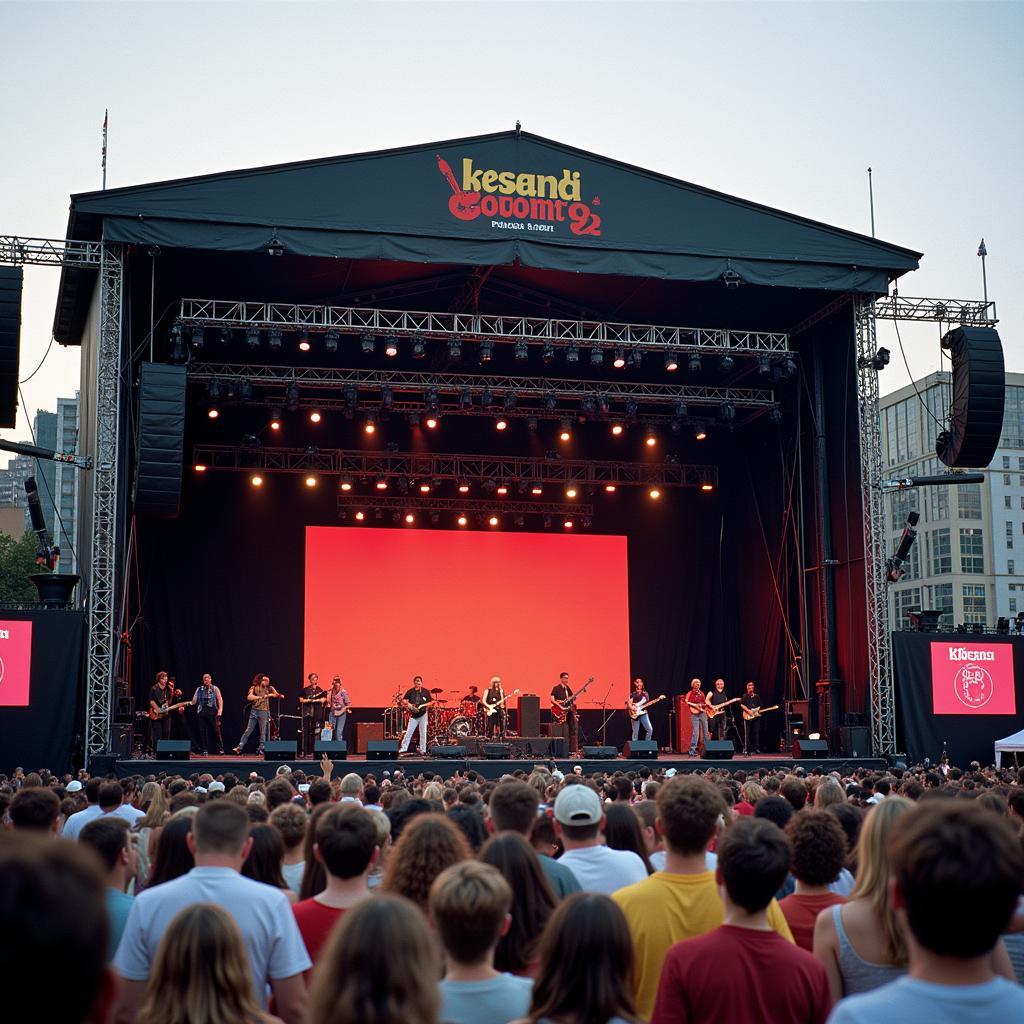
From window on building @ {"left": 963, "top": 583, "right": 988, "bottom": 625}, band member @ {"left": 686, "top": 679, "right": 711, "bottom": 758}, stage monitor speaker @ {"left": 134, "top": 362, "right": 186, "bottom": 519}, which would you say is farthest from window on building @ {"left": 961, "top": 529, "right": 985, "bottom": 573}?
stage monitor speaker @ {"left": 134, "top": 362, "right": 186, "bottom": 519}

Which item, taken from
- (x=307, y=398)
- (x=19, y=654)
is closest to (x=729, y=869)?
(x=19, y=654)

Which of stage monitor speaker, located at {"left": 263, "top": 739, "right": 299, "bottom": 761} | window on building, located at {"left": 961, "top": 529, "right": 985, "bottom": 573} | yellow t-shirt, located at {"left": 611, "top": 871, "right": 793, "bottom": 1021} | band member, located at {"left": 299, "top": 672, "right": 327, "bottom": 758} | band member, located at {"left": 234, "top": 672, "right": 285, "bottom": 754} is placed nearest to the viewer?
yellow t-shirt, located at {"left": 611, "top": 871, "right": 793, "bottom": 1021}

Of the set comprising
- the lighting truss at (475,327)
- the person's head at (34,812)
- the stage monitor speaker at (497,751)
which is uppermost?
the lighting truss at (475,327)

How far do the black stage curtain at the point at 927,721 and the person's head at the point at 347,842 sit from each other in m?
17.7

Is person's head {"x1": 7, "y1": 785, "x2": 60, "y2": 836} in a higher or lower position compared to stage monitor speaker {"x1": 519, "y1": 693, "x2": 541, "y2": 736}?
higher

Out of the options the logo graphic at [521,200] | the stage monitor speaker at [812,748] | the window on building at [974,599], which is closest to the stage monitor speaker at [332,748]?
the stage monitor speaker at [812,748]

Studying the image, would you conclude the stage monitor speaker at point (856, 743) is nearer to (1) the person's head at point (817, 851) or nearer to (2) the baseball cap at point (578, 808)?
(2) the baseball cap at point (578, 808)

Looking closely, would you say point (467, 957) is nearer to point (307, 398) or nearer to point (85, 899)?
point (85, 899)

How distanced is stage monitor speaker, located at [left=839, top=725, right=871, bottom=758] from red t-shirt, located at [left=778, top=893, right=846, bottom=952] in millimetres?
16623

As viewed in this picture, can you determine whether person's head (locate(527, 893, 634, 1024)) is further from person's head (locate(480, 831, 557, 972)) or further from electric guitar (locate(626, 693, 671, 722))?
electric guitar (locate(626, 693, 671, 722))

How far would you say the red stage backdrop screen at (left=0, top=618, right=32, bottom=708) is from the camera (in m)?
17.7

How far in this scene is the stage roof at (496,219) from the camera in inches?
741

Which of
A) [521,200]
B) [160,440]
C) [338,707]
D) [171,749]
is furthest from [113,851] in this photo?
[338,707]

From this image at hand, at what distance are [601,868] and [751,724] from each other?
68.8ft
